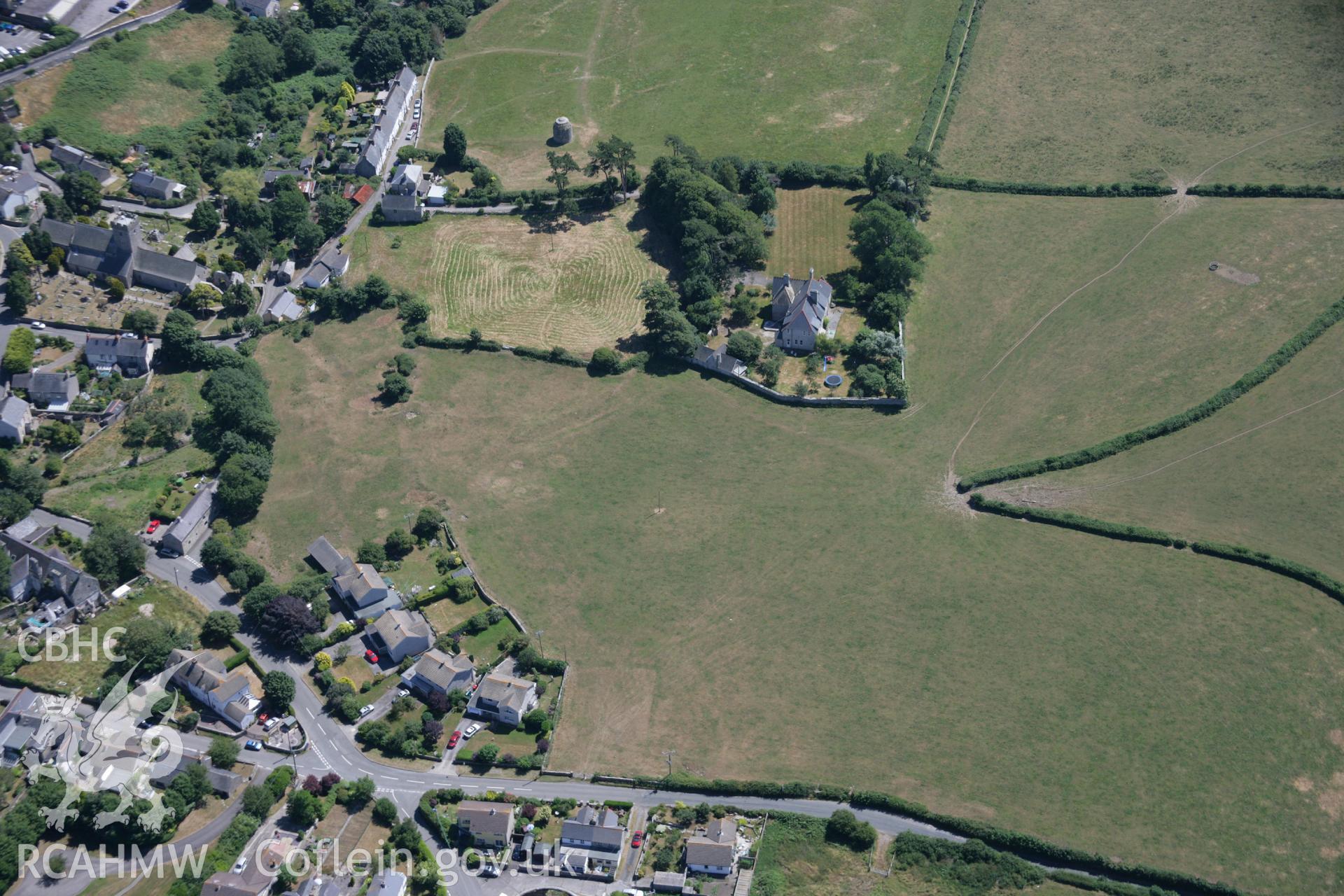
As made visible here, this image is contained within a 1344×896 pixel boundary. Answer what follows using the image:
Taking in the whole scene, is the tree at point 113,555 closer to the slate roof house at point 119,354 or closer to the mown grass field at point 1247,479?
the slate roof house at point 119,354

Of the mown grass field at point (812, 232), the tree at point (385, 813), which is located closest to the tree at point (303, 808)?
the tree at point (385, 813)

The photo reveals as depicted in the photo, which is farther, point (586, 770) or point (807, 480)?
point (807, 480)

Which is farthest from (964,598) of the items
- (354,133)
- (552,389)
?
(354,133)

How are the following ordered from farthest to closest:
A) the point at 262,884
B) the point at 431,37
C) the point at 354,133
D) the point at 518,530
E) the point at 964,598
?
the point at 431,37, the point at 354,133, the point at 518,530, the point at 964,598, the point at 262,884

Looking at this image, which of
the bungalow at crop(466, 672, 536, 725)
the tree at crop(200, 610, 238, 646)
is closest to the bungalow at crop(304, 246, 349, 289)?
the tree at crop(200, 610, 238, 646)

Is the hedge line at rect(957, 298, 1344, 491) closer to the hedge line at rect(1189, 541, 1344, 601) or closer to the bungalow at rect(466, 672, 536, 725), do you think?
the hedge line at rect(1189, 541, 1344, 601)

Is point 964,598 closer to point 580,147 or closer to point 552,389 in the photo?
point 552,389
